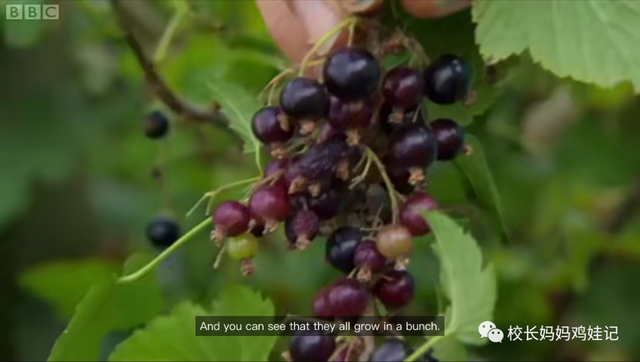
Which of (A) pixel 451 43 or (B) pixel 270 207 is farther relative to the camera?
(A) pixel 451 43

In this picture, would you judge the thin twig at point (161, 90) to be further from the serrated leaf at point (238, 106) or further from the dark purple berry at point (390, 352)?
the dark purple berry at point (390, 352)

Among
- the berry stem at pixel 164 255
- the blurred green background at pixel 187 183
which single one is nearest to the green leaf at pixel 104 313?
the berry stem at pixel 164 255

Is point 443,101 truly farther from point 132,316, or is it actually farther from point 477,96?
point 132,316

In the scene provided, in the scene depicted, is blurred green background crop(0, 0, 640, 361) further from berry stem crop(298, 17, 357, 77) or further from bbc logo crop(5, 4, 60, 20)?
berry stem crop(298, 17, 357, 77)

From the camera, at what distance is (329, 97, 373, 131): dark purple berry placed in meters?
0.59

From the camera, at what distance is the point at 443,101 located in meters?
0.62

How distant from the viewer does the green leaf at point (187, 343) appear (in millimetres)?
697

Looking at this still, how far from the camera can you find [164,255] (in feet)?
2.20

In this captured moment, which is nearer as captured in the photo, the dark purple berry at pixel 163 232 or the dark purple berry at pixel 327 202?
the dark purple berry at pixel 327 202

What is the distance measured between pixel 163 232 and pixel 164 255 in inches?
10.7

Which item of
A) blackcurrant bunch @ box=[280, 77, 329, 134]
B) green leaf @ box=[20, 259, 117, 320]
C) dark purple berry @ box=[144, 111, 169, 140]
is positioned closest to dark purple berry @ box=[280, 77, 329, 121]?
blackcurrant bunch @ box=[280, 77, 329, 134]

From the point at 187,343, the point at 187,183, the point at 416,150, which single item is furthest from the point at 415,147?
the point at 187,183

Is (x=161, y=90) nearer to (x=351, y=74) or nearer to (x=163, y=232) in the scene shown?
(x=163, y=232)

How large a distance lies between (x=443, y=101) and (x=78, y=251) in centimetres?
109
